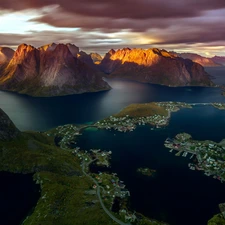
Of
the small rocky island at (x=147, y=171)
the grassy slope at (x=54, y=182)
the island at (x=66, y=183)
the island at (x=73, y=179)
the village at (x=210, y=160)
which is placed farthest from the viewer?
the village at (x=210, y=160)

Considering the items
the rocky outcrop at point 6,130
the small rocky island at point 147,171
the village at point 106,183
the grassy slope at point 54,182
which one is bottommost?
the small rocky island at point 147,171

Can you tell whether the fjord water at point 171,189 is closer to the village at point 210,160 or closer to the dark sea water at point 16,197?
the village at point 210,160

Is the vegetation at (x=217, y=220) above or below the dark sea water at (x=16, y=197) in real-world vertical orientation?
below

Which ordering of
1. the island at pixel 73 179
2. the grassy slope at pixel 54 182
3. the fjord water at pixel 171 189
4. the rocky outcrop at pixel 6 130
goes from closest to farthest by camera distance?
the grassy slope at pixel 54 182 < the island at pixel 73 179 < the fjord water at pixel 171 189 < the rocky outcrop at pixel 6 130

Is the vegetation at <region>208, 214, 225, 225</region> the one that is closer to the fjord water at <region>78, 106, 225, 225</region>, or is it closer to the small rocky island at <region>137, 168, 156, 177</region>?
the fjord water at <region>78, 106, 225, 225</region>

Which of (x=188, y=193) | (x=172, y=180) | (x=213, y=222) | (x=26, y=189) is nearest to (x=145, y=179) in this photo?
(x=172, y=180)

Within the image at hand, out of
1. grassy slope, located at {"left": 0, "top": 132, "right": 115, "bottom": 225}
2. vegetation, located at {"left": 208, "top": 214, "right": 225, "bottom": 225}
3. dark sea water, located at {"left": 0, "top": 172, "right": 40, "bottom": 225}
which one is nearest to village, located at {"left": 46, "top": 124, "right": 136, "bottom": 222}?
grassy slope, located at {"left": 0, "top": 132, "right": 115, "bottom": 225}

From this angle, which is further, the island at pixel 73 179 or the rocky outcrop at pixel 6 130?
the rocky outcrop at pixel 6 130

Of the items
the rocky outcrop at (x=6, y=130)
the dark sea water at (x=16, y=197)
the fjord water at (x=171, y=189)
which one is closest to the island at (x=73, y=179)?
the rocky outcrop at (x=6, y=130)
